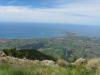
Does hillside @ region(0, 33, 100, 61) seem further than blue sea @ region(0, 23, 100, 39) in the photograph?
No

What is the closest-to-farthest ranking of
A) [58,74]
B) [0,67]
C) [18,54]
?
[58,74]
[0,67]
[18,54]

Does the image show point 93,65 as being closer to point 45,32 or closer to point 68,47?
point 68,47

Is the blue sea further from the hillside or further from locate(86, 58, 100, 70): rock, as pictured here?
locate(86, 58, 100, 70): rock

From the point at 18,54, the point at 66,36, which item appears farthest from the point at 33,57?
the point at 66,36

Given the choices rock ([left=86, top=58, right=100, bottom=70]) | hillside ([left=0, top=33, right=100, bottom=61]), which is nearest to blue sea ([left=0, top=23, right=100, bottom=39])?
hillside ([left=0, top=33, right=100, bottom=61])

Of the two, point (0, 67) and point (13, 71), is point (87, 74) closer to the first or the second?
point (13, 71)

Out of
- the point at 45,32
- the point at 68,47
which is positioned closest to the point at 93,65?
the point at 68,47

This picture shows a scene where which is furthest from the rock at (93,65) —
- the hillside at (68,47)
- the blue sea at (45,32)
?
the blue sea at (45,32)

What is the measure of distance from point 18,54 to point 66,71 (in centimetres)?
972

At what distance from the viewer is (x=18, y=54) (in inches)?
734

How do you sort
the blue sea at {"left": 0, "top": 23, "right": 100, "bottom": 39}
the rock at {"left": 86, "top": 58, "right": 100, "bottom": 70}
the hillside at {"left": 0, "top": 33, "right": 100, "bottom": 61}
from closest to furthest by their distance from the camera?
the rock at {"left": 86, "top": 58, "right": 100, "bottom": 70}, the hillside at {"left": 0, "top": 33, "right": 100, "bottom": 61}, the blue sea at {"left": 0, "top": 23, "right": 100, "bottom": 39}

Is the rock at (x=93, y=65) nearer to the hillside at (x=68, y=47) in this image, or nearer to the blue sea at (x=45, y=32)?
the hillside at (x=68, y=47)

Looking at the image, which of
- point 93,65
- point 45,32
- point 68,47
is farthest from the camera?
point 45,32

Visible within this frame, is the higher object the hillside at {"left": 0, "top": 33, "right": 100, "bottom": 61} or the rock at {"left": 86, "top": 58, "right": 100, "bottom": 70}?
the rock at {"left": 86, "top": 58, "right": 100, "bottom": 70}
